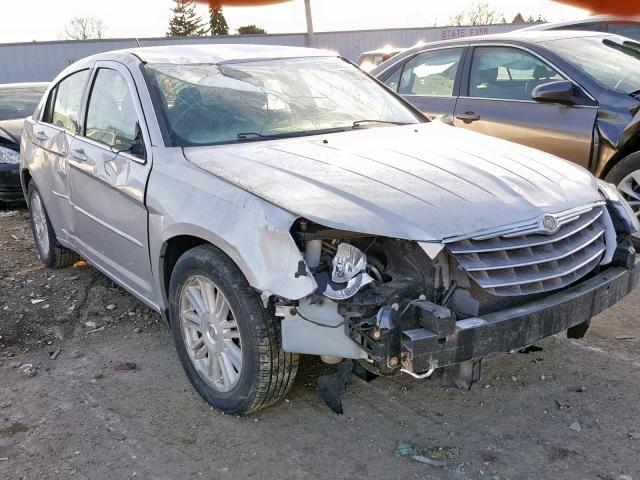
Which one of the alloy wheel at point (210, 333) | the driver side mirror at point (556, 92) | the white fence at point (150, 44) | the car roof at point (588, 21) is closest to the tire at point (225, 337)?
the alloy wheel at point (210, 333)

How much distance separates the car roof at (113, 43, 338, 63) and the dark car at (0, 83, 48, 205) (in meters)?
4.15

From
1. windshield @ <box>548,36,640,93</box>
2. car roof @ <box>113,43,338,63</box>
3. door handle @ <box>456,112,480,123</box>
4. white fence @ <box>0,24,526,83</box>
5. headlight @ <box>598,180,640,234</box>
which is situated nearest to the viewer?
headlight @ <box>598,180,640,234</box>

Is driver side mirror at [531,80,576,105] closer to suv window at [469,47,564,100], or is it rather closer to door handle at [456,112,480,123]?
suv window at [469,47,564,100]

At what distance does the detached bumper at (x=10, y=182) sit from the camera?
7.55 metres

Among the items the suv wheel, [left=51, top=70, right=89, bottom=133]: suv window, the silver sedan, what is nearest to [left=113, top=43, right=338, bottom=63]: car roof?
the silver sedan

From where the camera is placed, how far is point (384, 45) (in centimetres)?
2706

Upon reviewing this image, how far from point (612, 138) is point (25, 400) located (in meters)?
4.32

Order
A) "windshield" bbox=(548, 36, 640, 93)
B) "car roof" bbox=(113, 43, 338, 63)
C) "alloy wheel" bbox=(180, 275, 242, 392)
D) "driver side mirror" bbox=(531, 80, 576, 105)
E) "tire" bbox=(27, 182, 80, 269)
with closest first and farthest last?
"alloy wheel" bbox=(180, 275, 242, 392) < "car roof" bbox=(113, 43, 338, 63) < "driver side mirror" bbox=(531, 80, 576, 105) < "windshield" bbox=(548, 36, 640, 93) < "tire" bbox=(27, 182, 80, 269)

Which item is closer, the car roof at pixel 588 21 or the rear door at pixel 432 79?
the rear door at pixel 432 79

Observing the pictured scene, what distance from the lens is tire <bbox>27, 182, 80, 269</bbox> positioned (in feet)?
17.2

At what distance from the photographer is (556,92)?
16.1 ft

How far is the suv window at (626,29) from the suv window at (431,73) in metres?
2.50

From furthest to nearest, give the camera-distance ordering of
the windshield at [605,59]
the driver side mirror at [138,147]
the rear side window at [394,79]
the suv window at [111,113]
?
the rear side window at [394,79] < the windshield at [605,59] < the suv window at [111,113] < the driver side mirror at [138,147]

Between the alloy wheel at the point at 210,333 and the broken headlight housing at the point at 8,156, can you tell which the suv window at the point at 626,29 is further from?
the broken headlight housing at the point at 8,156
